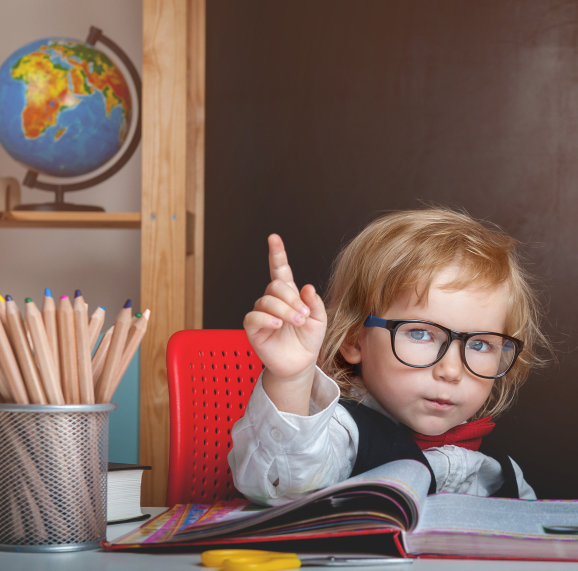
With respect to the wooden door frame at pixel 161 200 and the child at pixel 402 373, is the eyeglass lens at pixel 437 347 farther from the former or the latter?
the wooden door frame at pixel 161 200

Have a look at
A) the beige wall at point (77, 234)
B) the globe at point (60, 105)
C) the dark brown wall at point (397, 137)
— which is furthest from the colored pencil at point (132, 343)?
the beige wall at point (77, 234)

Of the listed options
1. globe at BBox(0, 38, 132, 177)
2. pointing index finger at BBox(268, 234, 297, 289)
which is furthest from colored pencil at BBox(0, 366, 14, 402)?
globe at BBox(0, 38, 132, 177)

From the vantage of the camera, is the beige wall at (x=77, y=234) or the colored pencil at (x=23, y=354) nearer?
the colored pencil at (x=23, y=354)

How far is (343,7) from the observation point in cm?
159

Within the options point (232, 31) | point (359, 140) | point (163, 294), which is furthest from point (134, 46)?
point (163, 294)

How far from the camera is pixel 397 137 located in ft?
5.17

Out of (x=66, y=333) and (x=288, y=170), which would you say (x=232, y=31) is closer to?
(x=288, y=170)

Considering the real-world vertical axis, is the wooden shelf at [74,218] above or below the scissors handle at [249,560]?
above

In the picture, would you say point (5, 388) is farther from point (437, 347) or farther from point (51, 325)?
point (437, 347)

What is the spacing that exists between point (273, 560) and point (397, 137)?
1.32m

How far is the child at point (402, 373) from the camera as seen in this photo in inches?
26.3

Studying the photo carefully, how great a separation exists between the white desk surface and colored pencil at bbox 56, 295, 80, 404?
118mm

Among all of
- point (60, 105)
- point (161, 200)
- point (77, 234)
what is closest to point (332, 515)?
point (161, 200)

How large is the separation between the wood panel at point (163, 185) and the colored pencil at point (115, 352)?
83cm
